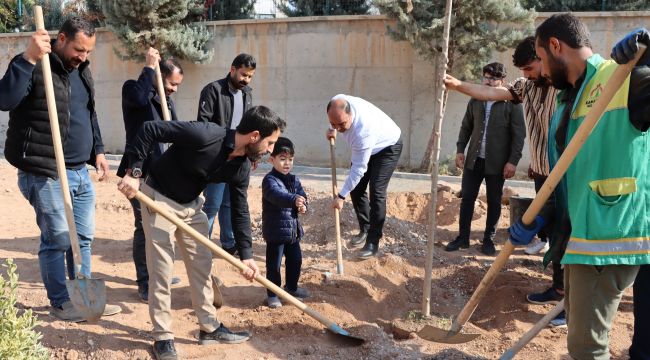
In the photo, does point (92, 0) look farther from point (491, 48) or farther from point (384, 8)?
point (491, 48)

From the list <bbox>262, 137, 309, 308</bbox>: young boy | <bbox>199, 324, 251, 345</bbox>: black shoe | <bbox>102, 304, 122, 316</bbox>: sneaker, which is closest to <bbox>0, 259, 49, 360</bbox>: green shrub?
<bbox>199, 324, 251, 345</bbox>: black shoe

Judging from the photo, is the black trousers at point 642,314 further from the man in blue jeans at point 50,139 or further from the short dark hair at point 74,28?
the short dark hair at point 74,28

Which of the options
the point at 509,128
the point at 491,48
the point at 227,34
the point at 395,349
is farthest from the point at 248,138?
the point at 227,34

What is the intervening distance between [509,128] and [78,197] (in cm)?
400

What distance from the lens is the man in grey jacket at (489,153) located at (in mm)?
5812

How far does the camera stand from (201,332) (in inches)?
151

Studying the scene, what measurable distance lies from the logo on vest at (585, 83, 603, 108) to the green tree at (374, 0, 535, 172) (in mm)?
6863

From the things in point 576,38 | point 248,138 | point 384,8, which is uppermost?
point 384,8

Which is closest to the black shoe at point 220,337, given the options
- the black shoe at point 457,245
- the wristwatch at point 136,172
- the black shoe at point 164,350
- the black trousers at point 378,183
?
the black shoe at point 164,350

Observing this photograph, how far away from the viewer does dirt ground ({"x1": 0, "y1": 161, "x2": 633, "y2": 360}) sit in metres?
3.81

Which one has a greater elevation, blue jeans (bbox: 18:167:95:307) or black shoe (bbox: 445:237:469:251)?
blue jeans (bbox: 18:167:95:307)

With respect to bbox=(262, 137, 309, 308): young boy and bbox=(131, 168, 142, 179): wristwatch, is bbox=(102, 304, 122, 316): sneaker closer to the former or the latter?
bbox=(262, 137, 309, 308): young boy

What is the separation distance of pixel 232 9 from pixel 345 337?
10.4 meters

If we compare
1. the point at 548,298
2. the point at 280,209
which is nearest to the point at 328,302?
the point at 280,209
